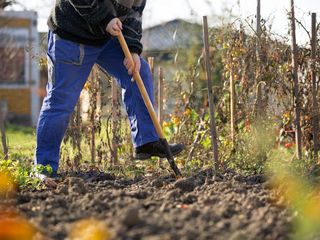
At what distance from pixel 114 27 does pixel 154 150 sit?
95 cm

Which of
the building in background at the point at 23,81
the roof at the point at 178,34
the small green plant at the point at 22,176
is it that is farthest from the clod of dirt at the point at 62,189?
the building in background at the point at 23,81

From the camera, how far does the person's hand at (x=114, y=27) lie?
Answer: 5.34 meters

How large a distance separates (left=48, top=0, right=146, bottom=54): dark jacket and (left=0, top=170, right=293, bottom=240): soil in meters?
1.05

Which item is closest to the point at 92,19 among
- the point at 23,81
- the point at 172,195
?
the point at 172,195

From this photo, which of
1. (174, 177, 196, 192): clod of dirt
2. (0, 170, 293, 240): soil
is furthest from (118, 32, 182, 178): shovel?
(174, 177, 196, 192): clod of dirt

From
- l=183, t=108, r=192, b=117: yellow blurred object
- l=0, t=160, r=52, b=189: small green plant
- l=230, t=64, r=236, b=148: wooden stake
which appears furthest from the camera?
l=183, t=108, r=192, b=117: yellow blurred object

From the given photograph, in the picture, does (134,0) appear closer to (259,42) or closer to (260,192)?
(259,42)

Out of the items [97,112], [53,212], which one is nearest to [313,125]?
[97,112]

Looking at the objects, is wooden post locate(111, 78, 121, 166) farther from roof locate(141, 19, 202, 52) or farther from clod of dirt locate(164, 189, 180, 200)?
roof locate(141, 19, 202, 52)

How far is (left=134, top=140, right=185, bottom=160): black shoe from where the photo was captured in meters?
5.73

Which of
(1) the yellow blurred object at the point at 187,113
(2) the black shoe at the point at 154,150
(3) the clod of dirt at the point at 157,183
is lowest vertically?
(3) the clod of dirt at the point at 157,183

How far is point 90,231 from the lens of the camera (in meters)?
3.02

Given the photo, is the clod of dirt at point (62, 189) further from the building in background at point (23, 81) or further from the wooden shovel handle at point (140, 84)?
the building in background at point (23, 81)

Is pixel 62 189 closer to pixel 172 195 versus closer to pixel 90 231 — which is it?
pixel 172 195
